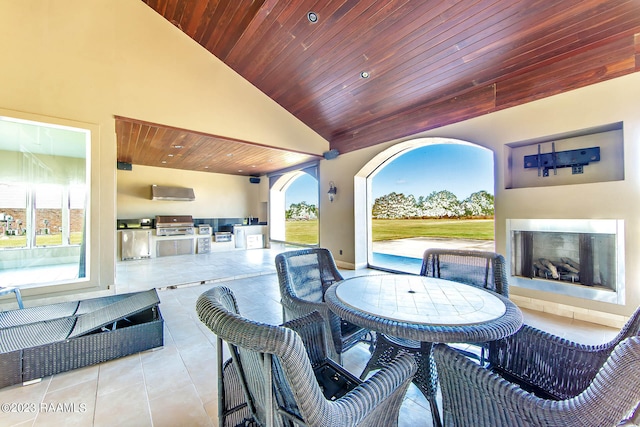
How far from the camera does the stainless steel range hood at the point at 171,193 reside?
7.88 m

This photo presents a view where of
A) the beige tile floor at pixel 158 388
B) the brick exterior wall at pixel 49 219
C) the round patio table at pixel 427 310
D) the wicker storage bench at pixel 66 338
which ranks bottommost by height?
the beige tile floor at pixel 158 388

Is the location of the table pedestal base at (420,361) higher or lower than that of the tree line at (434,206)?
lower

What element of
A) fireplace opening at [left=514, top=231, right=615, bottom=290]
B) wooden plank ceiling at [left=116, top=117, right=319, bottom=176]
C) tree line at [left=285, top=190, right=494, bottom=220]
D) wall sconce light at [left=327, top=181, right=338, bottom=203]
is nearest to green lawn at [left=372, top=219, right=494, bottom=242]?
tree line at [left=285, top=190, right=494, bottom=220]

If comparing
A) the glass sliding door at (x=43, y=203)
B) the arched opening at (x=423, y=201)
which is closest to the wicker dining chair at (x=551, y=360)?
the arched opening at (x=423, y=201)

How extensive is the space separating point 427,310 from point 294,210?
9118 millimetres

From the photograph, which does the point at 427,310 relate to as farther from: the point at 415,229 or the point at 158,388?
the point at 415,229

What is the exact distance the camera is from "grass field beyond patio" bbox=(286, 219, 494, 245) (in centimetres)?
610

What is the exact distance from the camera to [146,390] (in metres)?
1.81

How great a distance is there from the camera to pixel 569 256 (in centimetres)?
319

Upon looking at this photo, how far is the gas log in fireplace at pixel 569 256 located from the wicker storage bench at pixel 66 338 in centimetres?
440

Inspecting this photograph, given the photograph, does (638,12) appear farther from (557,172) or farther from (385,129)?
(385,129)

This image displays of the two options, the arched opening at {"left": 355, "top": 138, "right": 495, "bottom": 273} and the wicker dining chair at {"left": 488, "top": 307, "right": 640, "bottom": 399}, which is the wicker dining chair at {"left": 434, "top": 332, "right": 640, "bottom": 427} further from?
the arched opening at {"left": 355, "top": 138, "right": 495, "bottom": 273}

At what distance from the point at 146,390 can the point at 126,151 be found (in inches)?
242

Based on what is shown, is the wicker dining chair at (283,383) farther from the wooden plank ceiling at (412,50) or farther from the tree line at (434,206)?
the tree line at (434,206)
